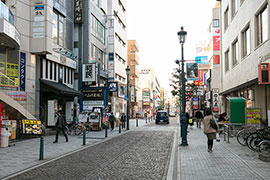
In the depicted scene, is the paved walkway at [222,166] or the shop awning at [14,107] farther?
the shop awning at [14,107]

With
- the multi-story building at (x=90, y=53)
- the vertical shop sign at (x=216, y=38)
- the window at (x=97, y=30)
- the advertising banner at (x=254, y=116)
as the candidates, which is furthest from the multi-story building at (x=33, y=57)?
the vertical shop sign at (x=216, y=38)

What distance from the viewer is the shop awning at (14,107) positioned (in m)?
16.9

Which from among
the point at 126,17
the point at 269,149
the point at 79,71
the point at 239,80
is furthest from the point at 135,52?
the point at 269,149

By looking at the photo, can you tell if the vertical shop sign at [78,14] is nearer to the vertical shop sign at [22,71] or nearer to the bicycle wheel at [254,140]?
the vertical shop sign at [22,71]

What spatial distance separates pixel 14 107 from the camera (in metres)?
17.7

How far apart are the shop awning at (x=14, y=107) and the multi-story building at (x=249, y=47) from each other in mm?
13915

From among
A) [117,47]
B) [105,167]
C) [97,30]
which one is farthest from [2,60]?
[117,47]

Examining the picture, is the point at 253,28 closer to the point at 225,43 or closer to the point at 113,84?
the point at 225,43

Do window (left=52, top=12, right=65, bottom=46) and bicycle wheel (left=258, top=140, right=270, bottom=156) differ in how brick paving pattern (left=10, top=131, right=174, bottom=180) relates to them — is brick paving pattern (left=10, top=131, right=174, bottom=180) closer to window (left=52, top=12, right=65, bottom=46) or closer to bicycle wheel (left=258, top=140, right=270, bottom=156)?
bicycle wheel (left=258, top=140, right=270, bottom=156)

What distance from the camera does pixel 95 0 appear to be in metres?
35.7

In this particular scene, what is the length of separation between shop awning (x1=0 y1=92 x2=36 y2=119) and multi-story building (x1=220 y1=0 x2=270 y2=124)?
13.9 meters

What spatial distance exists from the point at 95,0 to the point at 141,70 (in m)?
95.5

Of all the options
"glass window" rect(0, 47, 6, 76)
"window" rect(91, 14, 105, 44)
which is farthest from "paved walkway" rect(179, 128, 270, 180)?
"window" rect(91, 14, 105, 44)

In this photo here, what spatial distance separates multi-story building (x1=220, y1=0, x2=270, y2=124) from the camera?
17.4m
